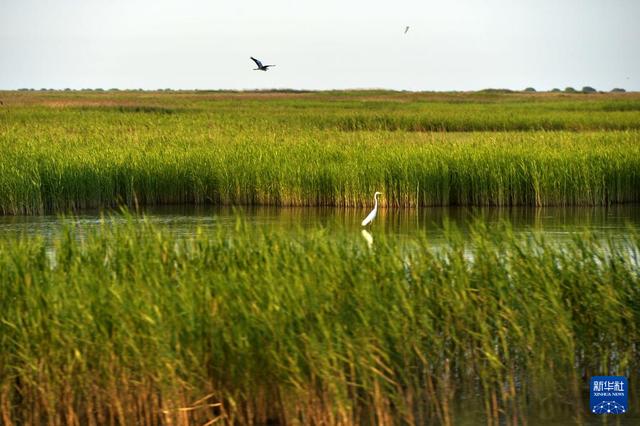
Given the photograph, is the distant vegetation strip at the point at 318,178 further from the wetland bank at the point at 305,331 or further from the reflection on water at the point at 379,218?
the wetland bank at the point at 305,331

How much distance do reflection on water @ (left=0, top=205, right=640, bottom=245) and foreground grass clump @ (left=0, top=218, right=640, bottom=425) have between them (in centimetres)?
739

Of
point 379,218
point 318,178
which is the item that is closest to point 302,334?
point 379,218

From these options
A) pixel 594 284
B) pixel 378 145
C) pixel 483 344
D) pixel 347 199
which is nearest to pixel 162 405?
pixel 483 344

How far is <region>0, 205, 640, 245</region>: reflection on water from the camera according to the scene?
1609cm

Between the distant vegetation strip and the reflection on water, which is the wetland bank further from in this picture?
the distant vegetation strip

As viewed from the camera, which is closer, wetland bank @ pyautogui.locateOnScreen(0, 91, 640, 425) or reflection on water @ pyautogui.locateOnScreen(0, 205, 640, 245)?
wetland bank @ pyautogui.locateOnScreen(0, 91, 640, 425)

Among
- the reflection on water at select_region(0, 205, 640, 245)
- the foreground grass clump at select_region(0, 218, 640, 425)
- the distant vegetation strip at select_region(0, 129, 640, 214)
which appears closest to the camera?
the foreground grass clump at select_region(0, 218, 640, 425)

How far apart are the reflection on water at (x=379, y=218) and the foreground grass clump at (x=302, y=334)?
291 inches

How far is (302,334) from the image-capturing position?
6652 millimetres

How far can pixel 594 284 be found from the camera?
7.72 m

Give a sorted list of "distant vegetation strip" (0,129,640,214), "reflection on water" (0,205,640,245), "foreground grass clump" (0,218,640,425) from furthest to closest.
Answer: "distant vegetation strip" (0,129,640,214)
"reflection on water" (0,205,640,245)
"foreground grass clump" (0,218,640,425)

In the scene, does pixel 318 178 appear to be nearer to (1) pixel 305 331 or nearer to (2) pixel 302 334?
(1) pixel 305 331

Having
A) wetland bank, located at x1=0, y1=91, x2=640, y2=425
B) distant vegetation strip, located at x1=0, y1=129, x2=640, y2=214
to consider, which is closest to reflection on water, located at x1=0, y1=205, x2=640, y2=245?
distant vegetation strip, located at x1=0, y1=129, x2=640, y2=214

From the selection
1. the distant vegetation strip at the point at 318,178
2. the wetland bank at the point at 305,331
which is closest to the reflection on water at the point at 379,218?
the distant vegetation strip at the point at 318,178
